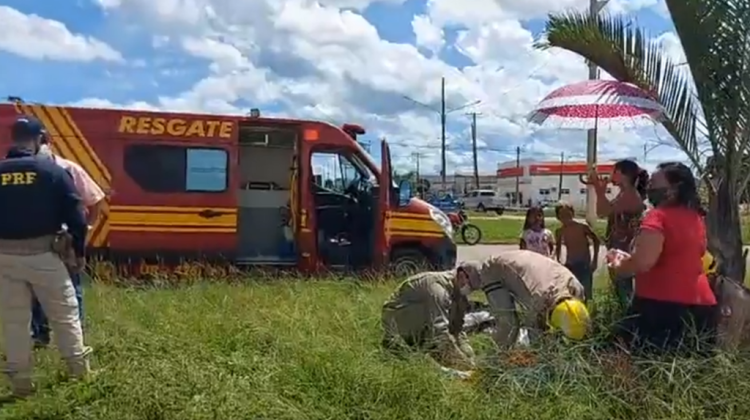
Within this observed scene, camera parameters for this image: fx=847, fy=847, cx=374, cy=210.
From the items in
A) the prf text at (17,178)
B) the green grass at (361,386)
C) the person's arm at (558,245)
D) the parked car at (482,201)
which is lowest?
the parked car at (482,201)

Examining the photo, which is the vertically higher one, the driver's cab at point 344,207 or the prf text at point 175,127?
the prf text at point 175,127

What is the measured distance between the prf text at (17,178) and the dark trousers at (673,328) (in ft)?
12.6

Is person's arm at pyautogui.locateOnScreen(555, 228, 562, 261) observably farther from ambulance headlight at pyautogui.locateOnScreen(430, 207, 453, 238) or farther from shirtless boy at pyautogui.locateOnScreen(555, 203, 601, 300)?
ambulance headlight at pyautogui.locateOnScreen(430, 207, 453, 238)

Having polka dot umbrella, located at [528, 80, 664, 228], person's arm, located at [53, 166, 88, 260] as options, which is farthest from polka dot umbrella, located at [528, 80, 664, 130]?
person's arm, located at [53, 166, 88, 260]

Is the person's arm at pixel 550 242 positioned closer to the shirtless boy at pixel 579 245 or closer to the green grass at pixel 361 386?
the shirtless boy at pixel 579 245

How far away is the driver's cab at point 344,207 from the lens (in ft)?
36.2

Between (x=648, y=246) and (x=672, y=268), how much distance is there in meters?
0.27

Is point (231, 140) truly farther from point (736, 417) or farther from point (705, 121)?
point (736, 417)

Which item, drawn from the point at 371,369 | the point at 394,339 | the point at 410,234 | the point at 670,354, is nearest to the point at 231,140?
the point at 410,234

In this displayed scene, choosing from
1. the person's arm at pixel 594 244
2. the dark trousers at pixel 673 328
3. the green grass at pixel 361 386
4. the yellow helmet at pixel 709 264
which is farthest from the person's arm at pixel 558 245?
the dark trousers at pixel 673 328

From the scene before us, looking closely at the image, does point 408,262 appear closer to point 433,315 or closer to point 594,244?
point 594,244

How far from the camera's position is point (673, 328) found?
5.23m

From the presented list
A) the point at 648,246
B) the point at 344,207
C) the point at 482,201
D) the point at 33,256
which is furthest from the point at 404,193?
the point at 482,201

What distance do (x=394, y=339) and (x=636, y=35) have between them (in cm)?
324
